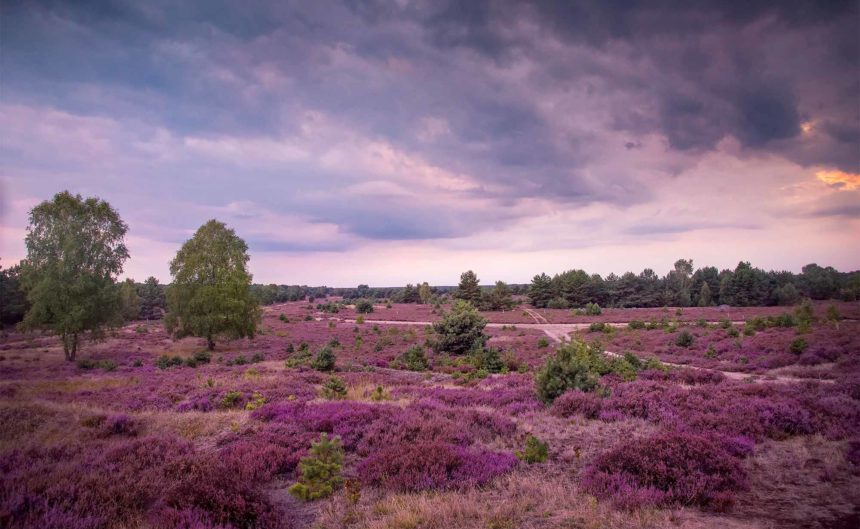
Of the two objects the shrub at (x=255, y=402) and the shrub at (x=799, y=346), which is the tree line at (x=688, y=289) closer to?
the shrub at (x=799, y=346)

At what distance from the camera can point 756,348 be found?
28.1 m

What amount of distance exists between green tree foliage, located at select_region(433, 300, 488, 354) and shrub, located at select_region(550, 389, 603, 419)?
57.5 ft

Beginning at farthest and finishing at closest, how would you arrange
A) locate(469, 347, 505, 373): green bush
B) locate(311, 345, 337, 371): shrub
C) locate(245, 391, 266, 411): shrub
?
locate(469, 347, 505, 373): green bush
locate(311, 345, 337, 371): shrub
locate(245, 391, 266, 411): shrub

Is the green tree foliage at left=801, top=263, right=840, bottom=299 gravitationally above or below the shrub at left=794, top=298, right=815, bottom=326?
above

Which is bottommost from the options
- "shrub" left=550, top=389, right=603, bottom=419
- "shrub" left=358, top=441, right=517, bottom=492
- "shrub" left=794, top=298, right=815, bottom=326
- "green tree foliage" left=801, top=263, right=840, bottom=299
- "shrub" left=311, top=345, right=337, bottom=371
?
"shrub" left=311, top=345, right=337, bottom=371

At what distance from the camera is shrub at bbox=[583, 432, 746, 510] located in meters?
6.41

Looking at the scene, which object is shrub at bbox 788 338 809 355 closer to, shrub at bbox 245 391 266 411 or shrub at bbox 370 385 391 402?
shrub at bbox 370 385 391 402

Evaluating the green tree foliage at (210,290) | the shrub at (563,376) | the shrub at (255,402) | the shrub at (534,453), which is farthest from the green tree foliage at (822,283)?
the shrub at (255,402)

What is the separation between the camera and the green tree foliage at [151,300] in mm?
88750

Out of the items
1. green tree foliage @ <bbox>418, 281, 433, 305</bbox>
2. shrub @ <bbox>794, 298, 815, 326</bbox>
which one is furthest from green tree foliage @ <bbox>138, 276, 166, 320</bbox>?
shrub @ <bbox>794, 298, 815, 326</bbox>

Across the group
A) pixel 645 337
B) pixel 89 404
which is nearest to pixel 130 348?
pixel 89 404

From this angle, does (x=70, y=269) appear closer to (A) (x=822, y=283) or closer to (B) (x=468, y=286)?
(B) (x=468, y=286)

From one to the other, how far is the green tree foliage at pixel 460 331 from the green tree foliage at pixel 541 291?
231 ft

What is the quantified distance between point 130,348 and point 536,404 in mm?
40230
